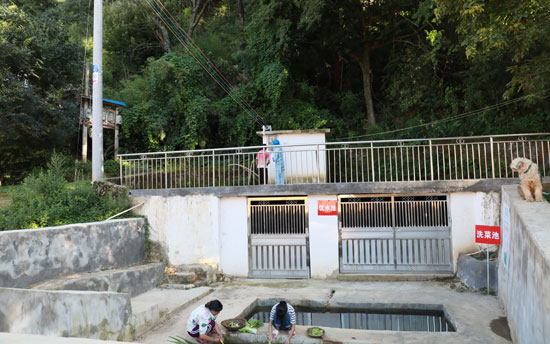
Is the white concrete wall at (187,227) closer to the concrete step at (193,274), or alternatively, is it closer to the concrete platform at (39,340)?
the concrete step at (193,274)

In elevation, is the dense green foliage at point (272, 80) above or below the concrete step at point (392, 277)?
above

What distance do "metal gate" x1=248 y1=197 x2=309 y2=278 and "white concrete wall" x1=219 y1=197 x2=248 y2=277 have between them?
153 mm

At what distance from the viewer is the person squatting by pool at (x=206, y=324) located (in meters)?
6.39

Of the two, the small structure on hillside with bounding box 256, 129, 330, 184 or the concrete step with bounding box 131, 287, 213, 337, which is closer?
the concrete step with bounding box 131, 287, 213, 337

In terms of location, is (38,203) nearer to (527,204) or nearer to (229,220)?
(229,220)

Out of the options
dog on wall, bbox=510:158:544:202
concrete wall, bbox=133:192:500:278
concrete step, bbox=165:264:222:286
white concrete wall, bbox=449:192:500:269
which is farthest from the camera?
concrete wall, bbox=133:192:500:278

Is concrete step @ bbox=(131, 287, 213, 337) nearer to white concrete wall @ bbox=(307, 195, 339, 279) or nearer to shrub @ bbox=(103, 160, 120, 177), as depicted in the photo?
white concrete wall @ bbox=(307, 195, 339, 279)

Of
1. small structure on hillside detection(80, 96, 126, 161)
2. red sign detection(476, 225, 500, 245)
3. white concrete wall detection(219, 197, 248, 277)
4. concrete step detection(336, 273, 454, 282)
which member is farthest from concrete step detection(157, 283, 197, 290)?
small structure on hillside detection(80, 96, 126, 161)

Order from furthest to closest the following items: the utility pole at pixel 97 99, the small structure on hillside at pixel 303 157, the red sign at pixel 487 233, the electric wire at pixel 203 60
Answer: the electric wire at pixel 203 60 < the small structure on hillside at pixel 303 157 < the utility pole at pixel 97 99 < the red sign at pixel 487 233

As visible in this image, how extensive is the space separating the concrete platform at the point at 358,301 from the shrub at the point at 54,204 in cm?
373

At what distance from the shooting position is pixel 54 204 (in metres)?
9.50

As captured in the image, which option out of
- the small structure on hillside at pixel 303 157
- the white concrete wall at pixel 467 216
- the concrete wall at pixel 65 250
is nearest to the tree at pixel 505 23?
the white concrete wall at pixel 467 216

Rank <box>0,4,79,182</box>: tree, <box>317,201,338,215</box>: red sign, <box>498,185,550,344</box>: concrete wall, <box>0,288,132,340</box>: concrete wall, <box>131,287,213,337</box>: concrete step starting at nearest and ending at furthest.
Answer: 1. <box>498,185,550,344</box>: concrete wall
2. <box>0,288,132,340</box>: concrete wall
3. <box>131,287,213,337</box>: concrete step
4. <box>317,201,338,215</box>: red sign
5. <box>0,4,79,182</box>: tree

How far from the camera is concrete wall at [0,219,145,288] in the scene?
6.90 metres
